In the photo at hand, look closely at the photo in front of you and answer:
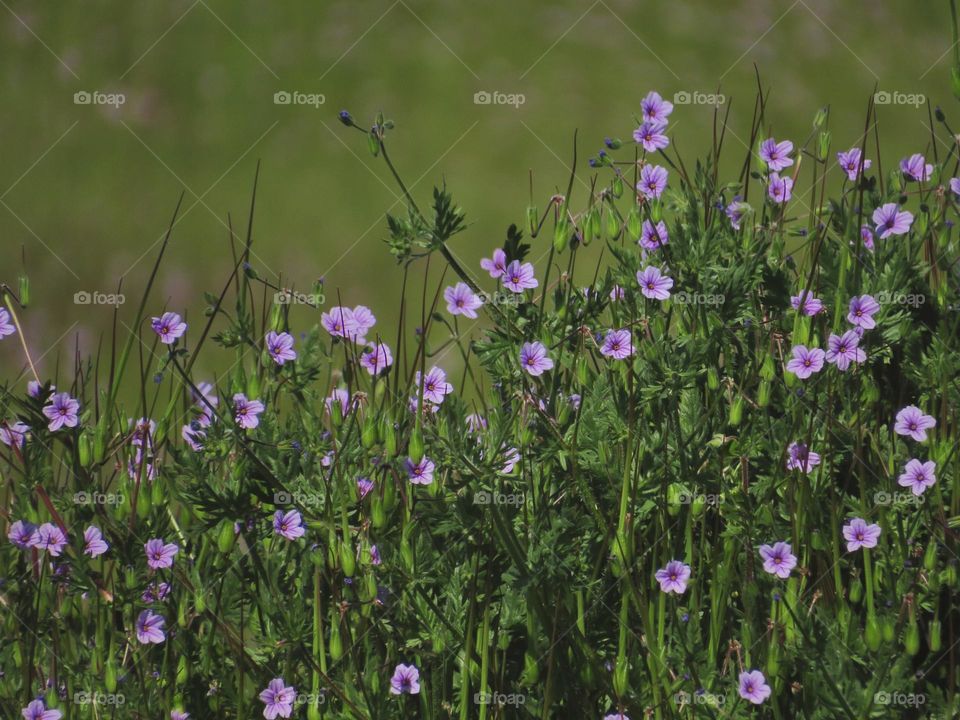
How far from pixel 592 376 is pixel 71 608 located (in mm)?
875

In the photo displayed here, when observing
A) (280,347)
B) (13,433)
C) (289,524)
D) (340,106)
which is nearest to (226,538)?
(289,524)

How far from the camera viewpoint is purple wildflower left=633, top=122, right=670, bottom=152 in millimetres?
1753

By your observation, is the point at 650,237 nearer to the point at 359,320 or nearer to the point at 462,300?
the point at 462,300

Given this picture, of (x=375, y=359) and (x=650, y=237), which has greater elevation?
(x=650, y=237)

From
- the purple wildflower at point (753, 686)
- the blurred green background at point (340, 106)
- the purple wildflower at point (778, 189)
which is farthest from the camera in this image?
the blurred green background at point (340, 106)

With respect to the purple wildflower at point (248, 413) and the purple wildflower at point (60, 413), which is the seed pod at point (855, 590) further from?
the purple wildflower at point (60, 413)

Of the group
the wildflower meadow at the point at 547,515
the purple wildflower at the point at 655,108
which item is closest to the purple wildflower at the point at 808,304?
the wildflower meadow at the point at 547,515

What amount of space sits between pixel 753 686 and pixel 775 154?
908mm

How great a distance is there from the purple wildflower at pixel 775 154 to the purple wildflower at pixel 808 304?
9.9 inches

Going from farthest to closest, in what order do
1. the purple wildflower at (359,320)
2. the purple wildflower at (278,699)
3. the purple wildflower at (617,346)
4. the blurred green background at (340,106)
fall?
the blurred green background at (340,106) → the purple wildflower at (359,320) → the purple wildflower at (617,346) → the purple wildflower at (278,699)

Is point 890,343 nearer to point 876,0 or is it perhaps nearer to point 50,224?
point 876,0

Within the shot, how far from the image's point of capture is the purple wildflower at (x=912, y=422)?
1.63 meters

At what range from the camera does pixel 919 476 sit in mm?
1562

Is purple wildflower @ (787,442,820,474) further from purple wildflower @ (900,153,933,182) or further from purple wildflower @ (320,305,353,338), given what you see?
purple wildflower @ (320,305,353,338)
